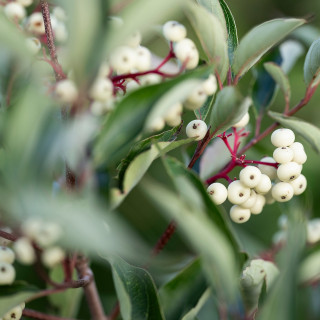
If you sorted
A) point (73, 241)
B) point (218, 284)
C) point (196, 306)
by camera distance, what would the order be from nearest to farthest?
point (73, 241) < point (218, 284) < point (196, 306)

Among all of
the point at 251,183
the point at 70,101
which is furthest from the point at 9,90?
the point at 251,183

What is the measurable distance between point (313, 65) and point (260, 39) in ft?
0.36

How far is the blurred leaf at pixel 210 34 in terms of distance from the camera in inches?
22.5

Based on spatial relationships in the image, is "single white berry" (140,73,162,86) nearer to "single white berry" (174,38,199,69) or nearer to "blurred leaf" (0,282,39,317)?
"single white berry" (174,38,199,69)

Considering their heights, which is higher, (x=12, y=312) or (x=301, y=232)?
(x=301, y=232)

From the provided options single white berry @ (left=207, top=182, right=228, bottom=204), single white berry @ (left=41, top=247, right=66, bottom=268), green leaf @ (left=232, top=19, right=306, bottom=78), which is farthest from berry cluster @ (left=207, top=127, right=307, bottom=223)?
single white berry @ (left=41, top=247, right=66, bottom=268)

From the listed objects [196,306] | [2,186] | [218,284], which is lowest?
[196,306]

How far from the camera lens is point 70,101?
0.51 m

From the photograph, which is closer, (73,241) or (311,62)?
(73,241)

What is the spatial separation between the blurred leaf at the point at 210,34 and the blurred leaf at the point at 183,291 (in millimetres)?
220

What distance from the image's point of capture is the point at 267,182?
2.33ft

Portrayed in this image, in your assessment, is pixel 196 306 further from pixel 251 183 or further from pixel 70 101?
pixel 70 101

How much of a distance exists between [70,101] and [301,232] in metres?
0.23

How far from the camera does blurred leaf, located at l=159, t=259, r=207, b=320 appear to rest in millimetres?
669
